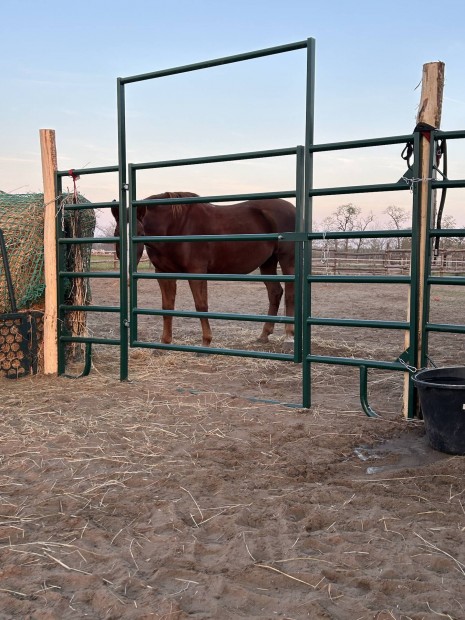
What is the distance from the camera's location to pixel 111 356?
19.2 ft

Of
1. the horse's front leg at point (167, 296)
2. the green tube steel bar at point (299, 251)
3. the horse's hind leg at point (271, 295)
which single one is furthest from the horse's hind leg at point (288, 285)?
the green tube steel bar at point (299, 251)

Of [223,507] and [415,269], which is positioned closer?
[223,507]

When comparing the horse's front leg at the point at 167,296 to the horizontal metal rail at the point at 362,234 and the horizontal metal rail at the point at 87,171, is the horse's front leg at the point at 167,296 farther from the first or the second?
the horizontal metal rail at the point at 362,234

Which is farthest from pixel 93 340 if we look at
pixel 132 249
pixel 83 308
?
pixel 132 249

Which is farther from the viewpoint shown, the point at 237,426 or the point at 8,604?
the point at 237,426

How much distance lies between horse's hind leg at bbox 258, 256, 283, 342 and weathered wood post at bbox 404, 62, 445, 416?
126 inches

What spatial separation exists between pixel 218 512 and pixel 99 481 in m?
0.64

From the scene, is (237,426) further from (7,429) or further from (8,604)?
(8,604)

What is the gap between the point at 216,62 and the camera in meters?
4.02

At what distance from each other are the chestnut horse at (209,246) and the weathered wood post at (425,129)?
2617 mm

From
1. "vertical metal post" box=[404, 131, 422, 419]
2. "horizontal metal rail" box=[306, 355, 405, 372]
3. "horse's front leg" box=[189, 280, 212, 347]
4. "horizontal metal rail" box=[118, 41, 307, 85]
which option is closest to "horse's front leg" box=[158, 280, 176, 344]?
"horse's front leg" box=[189, 280, 212, 347]

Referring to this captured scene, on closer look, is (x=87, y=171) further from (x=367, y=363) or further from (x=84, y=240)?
(x=367, y=363)

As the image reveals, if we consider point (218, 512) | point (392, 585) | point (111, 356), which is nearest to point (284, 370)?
point (111, 356)

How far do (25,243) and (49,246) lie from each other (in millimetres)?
224
